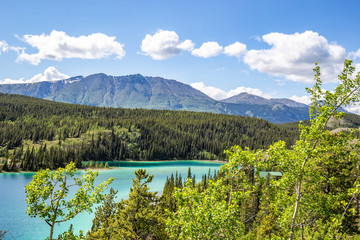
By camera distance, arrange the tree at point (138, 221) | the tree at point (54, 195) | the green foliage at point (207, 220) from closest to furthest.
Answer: the green foliage at point (207, 220), the tree at point (54, 195), the tree at point (138, 221)

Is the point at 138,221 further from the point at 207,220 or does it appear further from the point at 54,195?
the point at 207,220

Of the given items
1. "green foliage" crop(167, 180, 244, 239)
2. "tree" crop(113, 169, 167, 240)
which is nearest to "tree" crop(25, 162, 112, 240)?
"green foliage" crop(167, 180, 244, 239)

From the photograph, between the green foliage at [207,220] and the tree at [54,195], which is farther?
the tree at [54,195]

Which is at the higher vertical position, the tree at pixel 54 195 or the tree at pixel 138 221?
the tree at pixel 54 195

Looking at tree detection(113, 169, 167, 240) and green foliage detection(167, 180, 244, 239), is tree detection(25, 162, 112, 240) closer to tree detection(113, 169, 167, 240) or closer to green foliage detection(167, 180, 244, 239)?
green foliage detection(167, 180, 244, 239)

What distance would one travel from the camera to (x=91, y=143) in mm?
181750

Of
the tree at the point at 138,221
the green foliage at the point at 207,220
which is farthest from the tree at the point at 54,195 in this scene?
the tree at the point at 138,221

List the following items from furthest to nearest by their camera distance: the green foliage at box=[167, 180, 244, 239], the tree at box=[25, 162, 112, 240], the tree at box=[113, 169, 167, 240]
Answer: the tree at box=[113, 169, 167, 240]
the tree at box=[25, 162, 112, 240]
the green foliage at box=[167, 180, 244, 239]

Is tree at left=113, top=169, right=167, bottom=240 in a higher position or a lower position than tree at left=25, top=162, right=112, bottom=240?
lower

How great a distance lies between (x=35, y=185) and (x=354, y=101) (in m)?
15.2

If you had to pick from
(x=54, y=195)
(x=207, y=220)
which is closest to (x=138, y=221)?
(x=54, y=195)

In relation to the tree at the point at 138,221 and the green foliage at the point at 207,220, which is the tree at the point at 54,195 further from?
the tree at the point at 138,221

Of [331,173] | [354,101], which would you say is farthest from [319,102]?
[331,173]

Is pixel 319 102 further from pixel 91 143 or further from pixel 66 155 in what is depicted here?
pixel 91 143
